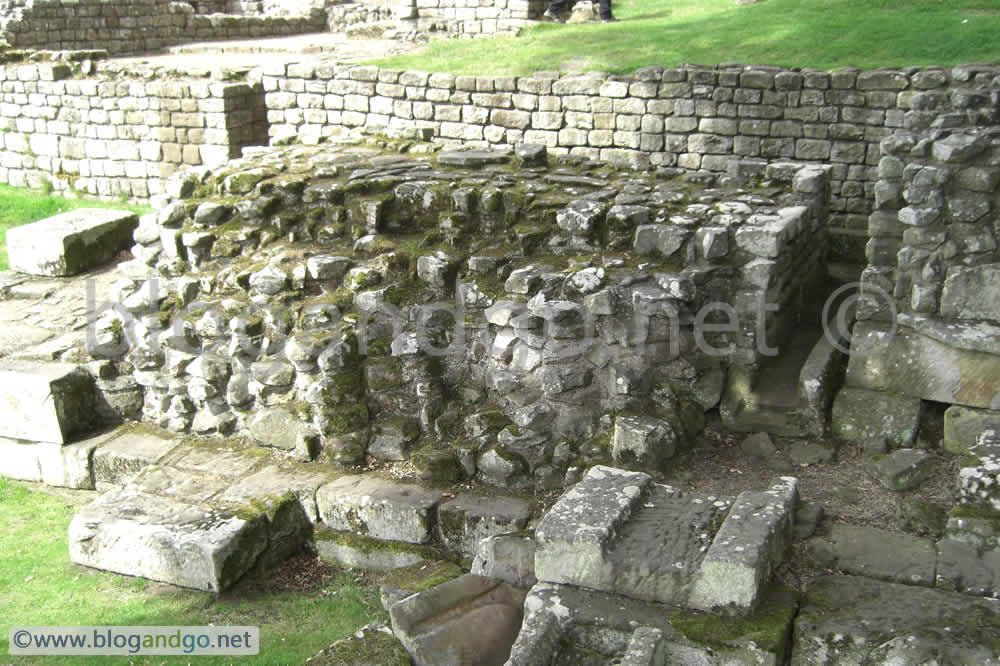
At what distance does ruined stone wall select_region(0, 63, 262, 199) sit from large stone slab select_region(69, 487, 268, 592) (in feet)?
24.3

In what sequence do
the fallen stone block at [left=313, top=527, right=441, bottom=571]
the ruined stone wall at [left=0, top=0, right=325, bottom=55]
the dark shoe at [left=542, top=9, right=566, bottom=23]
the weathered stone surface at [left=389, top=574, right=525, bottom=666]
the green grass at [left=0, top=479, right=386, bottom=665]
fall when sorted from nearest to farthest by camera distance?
the weathered stone surface at [left=389, top=574, right=525, bottom=666], the green grass at [left=0, top=479, right=386, bottom=665], the fallen stone block at [left=313, top=527, right=441, bottom=571], the dark shoe at [left=542, top=9, right=566, bottom=23], the ruined stone wall at [left=0, top=0, right=325, bottom=55]

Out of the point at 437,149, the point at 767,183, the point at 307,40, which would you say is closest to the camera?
the point at 767,183

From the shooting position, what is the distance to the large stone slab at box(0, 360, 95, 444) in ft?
21.5

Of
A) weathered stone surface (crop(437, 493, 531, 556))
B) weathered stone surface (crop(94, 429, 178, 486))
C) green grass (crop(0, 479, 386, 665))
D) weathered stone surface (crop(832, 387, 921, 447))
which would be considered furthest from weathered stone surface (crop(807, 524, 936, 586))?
weathered stone surface (crop(94, 429, 178, 486))

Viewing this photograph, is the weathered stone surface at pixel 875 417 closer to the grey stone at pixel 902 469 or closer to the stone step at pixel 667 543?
the grey stone at pixel 902 469

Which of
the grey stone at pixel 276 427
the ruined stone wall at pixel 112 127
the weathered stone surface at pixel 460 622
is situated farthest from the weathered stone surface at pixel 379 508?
the ruined stone wall at pixel 112 127

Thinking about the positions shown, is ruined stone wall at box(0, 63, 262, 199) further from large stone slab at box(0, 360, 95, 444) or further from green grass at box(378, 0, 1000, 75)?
large stone slab at box(0, 360, 95, 444)

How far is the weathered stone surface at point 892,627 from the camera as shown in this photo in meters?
3.41

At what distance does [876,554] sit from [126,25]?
653 inches

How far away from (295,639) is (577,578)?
1.57 m

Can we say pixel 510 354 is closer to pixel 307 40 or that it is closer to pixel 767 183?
pixel 767 183

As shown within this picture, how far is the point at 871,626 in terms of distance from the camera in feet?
11.8

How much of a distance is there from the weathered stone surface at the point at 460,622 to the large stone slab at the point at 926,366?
88.4 inches

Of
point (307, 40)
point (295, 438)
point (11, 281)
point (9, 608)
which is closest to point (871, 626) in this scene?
point (295, 438)
